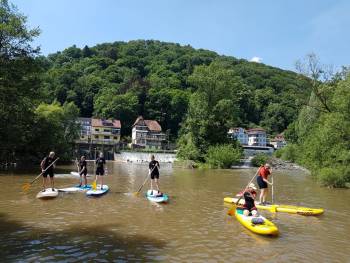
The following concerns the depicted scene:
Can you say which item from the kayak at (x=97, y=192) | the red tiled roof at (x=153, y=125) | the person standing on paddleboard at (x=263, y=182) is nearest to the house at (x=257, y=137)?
the red tiled roof at (x=153, y=125)

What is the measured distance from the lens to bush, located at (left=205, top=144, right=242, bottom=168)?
2301 inches

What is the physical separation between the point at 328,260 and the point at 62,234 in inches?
300

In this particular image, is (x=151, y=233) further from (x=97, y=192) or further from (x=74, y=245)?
(x=97, y=192)

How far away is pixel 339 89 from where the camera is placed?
33406 mm

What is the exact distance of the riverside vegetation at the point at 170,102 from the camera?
33.1m

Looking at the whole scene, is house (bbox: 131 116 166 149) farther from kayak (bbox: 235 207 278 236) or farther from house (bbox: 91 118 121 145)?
kayak (bbox: 235 207 278 236)

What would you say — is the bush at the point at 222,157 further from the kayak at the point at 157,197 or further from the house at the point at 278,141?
the house at the point at 278,141

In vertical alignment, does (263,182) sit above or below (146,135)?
below

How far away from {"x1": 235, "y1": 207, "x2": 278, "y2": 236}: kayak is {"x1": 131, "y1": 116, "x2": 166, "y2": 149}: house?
113942 millimetres

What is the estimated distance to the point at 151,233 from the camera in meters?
12.7

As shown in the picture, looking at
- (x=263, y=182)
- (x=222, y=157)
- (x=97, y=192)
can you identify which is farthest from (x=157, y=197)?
(x=222, y=157)

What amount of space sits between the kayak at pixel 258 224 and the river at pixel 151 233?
0.71 ft

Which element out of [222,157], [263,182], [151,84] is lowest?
[263,182]

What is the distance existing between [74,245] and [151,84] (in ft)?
483
